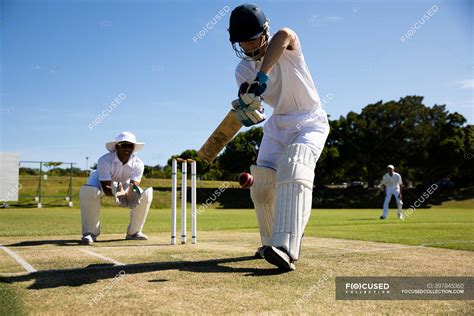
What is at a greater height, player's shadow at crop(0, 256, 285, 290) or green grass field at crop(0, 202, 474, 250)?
player's shadow at crop(0, 256, 285, 290)

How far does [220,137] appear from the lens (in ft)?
15.4

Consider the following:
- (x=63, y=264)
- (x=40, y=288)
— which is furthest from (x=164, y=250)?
(x=40, y=288)

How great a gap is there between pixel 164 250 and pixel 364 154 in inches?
1939

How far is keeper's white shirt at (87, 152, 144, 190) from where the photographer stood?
291 inches

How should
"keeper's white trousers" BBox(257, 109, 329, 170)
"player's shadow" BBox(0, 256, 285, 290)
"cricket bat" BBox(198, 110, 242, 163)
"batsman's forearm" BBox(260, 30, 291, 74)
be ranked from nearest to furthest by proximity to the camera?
"player's shadow" BBox(0, 256, 285, 290)
"batsman's forearm" BBox(260, 30, 291, 74)
"keeper's white trousers" BBox(257, 109, 329, 170)
"cricket bat" BBox(198, 110, 242, 163)

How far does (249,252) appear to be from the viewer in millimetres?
5320

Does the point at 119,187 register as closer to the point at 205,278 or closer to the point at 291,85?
the point at 291,85

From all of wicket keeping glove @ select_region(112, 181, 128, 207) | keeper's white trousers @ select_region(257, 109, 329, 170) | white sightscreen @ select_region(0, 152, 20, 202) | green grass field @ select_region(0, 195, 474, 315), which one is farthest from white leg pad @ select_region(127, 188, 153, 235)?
white sightscreen @ select_region(0, 152, 20, 202)

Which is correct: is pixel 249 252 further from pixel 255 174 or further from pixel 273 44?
pixel 273 44

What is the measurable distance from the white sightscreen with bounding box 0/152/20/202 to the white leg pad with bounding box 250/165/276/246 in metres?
26.8

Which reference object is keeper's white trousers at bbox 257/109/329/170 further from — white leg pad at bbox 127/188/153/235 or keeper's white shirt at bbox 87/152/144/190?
keeper's white shirt at bbox 87/152/144/190

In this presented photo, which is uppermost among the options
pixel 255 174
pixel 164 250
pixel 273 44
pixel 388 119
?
pixel 388 119

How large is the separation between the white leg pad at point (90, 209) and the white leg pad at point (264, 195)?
12.1ft

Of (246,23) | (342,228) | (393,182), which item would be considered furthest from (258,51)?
(393,182)
